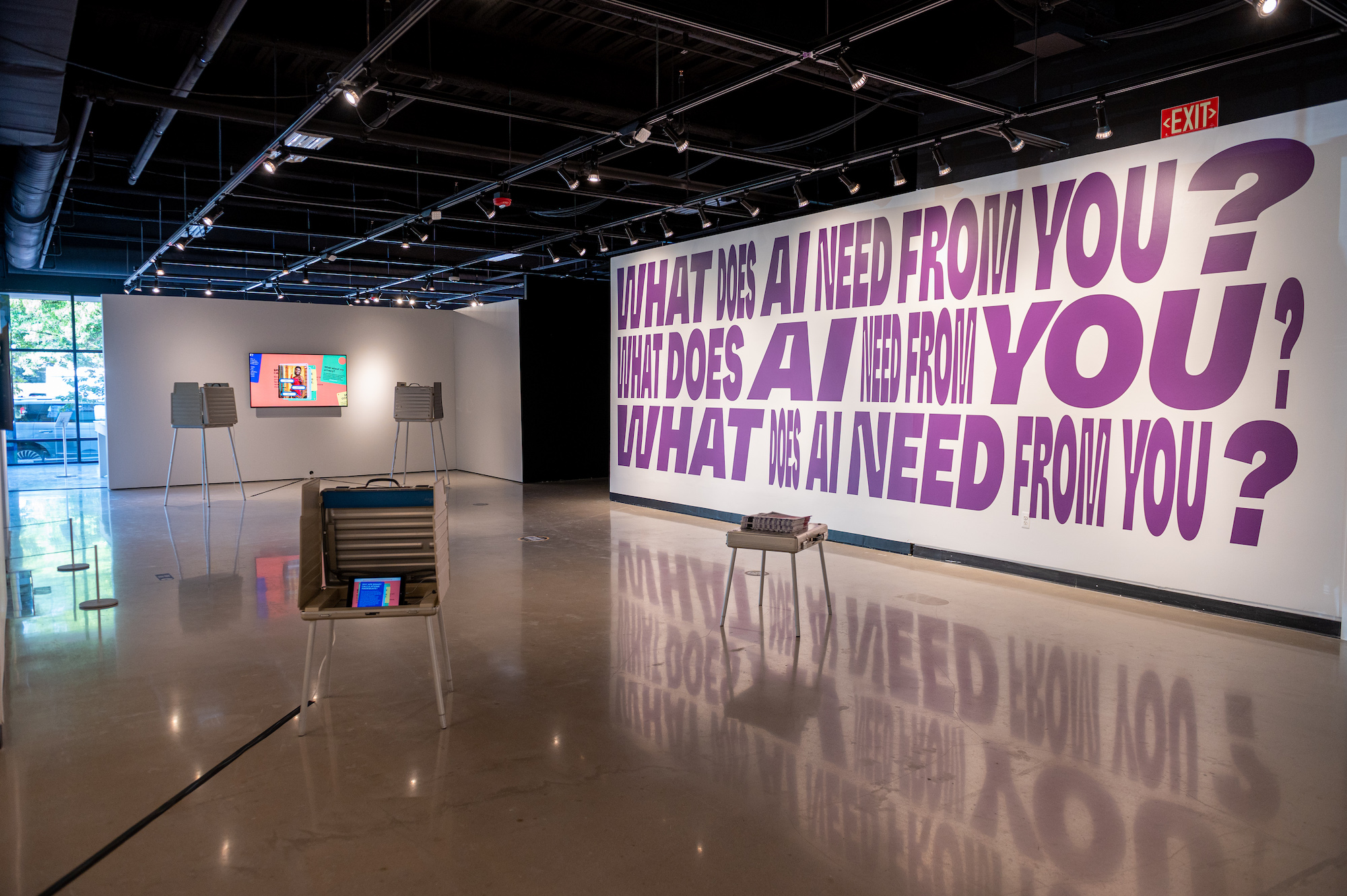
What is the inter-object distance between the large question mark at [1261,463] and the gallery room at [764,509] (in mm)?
23

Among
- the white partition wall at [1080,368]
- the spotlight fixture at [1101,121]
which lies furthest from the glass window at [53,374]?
the spotlight fixture at [1101,121]

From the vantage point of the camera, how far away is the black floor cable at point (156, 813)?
2584mm

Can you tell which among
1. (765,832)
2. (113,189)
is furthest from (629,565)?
(113,189)

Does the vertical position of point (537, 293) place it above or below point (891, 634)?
above

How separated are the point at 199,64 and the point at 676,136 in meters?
3.58

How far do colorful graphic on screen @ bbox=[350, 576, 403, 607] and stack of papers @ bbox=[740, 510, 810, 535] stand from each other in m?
2.41

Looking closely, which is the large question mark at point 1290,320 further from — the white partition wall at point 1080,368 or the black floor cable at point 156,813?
the black floor cable at point 156,813

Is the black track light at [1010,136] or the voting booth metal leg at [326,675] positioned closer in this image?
the voting booth metal leg at [326,675]

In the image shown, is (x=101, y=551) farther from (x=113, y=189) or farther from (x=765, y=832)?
(x=765, y=832)

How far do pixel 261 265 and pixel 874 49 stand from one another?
12811 mm

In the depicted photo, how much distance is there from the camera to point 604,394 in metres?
14.7

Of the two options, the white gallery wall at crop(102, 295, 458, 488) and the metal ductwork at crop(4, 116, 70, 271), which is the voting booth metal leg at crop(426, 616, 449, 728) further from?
the white gallery wall at crop(102, 295, 458, 488)

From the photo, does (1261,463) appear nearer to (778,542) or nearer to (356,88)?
(778,542)

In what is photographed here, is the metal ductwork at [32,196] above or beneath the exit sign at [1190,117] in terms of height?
above
